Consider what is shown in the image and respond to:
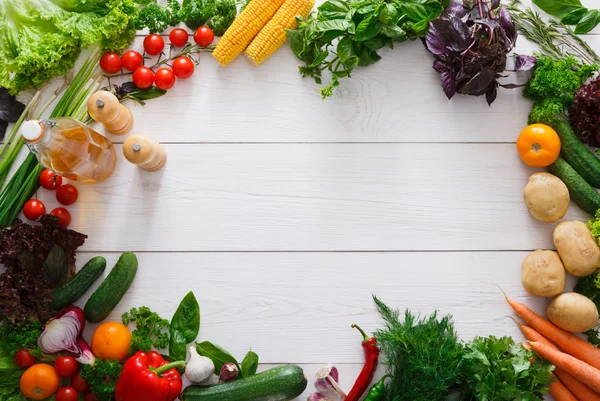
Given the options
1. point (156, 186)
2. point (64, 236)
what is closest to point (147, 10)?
point (156, 186)

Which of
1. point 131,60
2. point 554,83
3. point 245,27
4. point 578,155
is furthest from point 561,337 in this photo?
point 131,60

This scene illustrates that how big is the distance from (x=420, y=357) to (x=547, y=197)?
0.58 m

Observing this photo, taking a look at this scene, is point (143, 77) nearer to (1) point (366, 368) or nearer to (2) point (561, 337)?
(1) point (366, 368)

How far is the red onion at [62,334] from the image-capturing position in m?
1.67

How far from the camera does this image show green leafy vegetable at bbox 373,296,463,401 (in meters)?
1.65

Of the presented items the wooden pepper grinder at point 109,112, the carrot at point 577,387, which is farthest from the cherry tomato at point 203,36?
the carrot at point 577,387

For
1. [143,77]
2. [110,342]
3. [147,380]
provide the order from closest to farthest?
[147,380], [110,342], [143,77]

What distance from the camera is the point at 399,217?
183 centimetres

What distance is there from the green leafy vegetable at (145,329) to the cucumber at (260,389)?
0.55 ft

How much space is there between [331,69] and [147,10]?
564mm

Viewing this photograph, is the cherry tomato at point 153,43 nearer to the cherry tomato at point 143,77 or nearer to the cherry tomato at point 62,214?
the cherry tomato at point 143,77

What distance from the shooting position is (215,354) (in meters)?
1.75

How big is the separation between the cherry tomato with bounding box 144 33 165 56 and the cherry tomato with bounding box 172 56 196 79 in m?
0.06

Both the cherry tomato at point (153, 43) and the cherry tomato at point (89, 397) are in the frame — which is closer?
the cherry tomato at point (89, 397)
